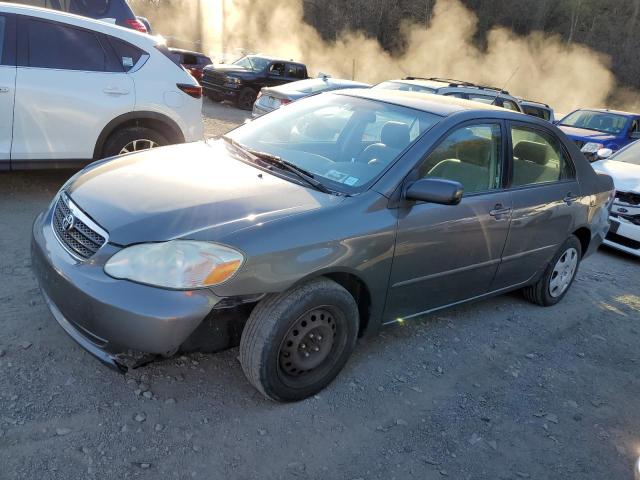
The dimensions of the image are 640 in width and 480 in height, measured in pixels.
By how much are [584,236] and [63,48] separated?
5029mm

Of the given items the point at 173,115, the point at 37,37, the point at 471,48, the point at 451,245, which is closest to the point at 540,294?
the point at 451,245

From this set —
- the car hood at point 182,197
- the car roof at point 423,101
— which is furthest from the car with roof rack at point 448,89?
the car hood at point 182,197

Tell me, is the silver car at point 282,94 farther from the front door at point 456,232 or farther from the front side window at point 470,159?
the front door at point 456,232

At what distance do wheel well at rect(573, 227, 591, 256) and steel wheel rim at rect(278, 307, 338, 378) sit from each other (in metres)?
2.80

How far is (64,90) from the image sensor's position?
16.1 ft

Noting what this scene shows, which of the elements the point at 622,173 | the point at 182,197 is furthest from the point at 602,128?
the point at 182,197

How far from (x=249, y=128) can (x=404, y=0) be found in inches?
1581

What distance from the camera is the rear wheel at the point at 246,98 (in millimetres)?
15930

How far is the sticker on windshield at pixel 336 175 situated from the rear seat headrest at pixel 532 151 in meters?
Answer: 1.45

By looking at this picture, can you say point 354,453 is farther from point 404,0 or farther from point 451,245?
point 404,0

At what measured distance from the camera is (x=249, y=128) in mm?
3986

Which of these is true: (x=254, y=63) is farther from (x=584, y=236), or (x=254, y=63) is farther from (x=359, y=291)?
(x=359, y=291)

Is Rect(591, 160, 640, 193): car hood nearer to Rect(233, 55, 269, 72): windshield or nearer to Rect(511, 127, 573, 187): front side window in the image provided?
Rect(511, 127, 573, 187): front side window

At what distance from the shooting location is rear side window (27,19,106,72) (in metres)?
4.84
